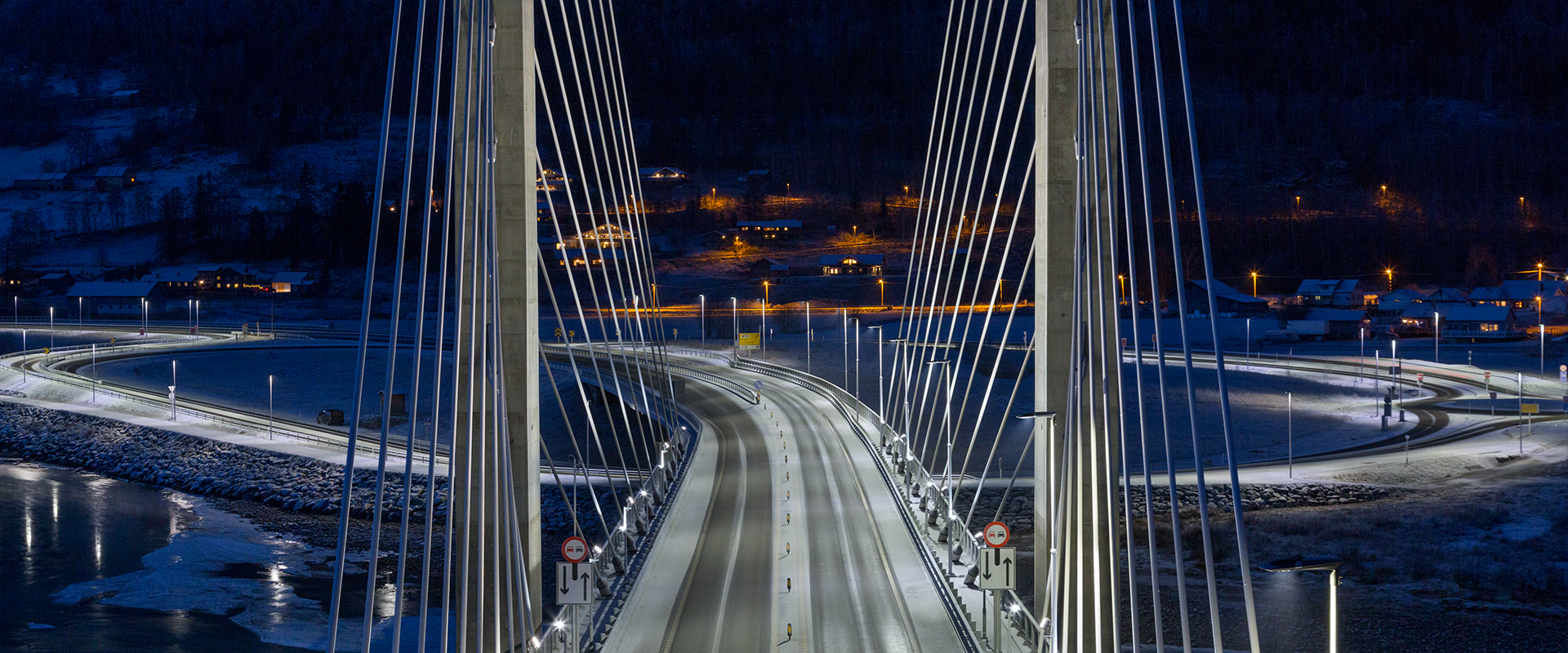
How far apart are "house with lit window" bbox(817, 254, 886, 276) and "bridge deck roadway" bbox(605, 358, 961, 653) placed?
4468 inches

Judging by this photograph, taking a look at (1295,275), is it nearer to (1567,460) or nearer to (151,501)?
(1567,460)

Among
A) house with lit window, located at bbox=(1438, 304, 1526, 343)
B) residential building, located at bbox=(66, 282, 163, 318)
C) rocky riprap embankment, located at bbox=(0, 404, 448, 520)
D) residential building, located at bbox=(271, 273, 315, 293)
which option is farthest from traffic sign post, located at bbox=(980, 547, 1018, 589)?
residential building, located at bbox=(271, 273, 315, 293)

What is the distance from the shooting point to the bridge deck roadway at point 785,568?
22750 mm

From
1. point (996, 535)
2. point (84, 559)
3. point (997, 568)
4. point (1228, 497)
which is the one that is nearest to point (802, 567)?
point (996, 535)

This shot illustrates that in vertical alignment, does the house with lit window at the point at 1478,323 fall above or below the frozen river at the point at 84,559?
above

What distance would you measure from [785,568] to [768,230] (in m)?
166

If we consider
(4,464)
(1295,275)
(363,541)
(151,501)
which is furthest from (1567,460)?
(1295,275)

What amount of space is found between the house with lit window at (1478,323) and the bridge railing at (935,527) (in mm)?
85872

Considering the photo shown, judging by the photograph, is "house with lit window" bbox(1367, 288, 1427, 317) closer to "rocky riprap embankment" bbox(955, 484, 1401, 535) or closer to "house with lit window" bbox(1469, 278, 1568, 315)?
"house with lit window" bbox(1469, 278, 1568, 315)

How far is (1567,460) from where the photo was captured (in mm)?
53969

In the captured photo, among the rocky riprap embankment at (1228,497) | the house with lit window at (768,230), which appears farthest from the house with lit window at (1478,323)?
the house with lit window at (768,230)

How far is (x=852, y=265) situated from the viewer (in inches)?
6427

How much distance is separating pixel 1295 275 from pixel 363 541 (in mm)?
170563

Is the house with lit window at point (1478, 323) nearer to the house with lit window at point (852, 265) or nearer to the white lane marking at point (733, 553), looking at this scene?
the house with lit window at point (852, 265)
